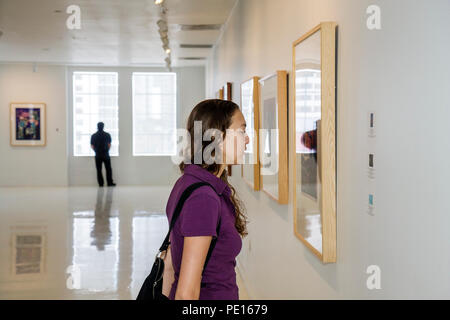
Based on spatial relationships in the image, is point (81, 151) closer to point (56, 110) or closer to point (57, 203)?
point (56, 110)

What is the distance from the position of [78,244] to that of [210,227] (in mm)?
6022

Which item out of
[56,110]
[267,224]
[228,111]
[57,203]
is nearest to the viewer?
[228,111]

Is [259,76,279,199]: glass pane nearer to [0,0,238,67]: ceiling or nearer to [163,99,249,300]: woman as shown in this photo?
[163,99,249,300]: woman

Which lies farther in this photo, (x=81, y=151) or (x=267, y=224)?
(x=81, y=151)

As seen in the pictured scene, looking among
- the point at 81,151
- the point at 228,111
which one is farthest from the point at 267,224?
the point at 81,151

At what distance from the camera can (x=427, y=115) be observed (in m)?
1.47

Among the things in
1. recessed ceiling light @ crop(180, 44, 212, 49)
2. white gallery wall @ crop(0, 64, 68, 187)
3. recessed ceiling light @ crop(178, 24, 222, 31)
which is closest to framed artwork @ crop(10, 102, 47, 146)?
white gallery wall @ crop(0, 64, 68, 187)

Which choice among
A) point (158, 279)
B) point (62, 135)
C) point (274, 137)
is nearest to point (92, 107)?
point (62, 135)

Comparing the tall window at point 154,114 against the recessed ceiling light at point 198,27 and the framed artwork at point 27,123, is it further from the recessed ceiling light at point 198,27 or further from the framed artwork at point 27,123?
the recessed ceiling light at point 198,27

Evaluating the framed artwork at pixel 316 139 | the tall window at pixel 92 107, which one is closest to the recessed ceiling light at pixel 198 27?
the framed artwork at pixel 316 139

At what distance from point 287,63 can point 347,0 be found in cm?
125

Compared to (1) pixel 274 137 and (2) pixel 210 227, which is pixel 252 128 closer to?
(1) pixel 274 137

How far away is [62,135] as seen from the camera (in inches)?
579

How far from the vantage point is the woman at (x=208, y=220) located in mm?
1503
